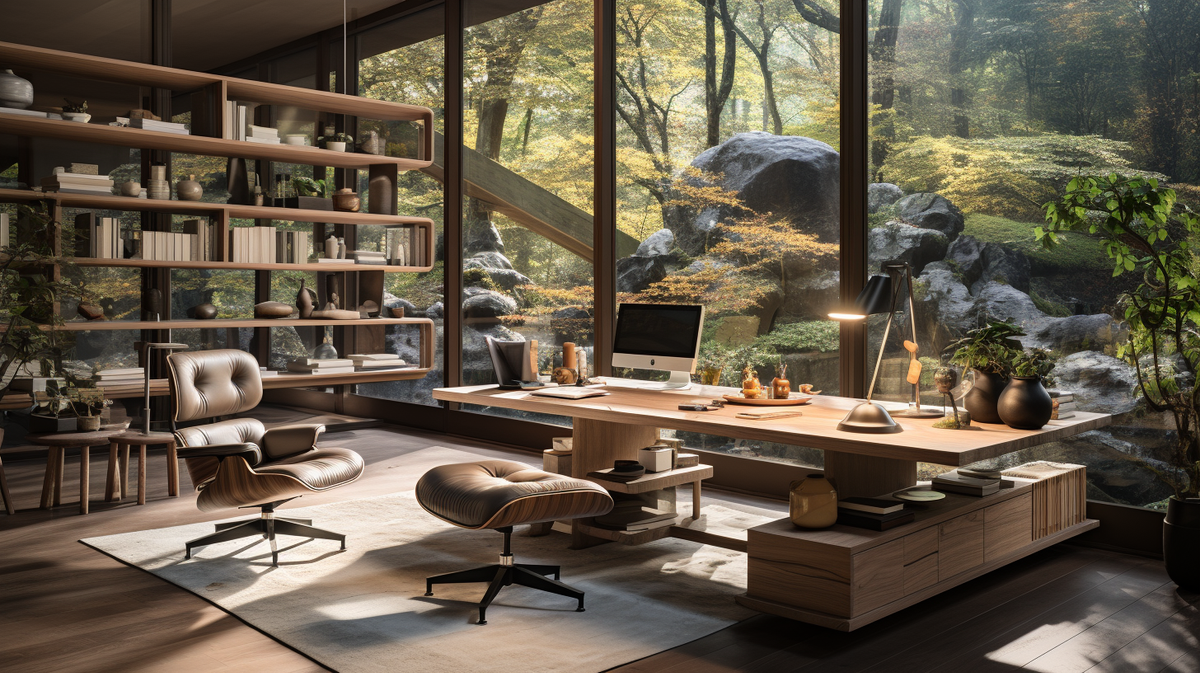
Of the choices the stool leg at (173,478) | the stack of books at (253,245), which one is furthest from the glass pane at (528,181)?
the stool leg at (173,478)

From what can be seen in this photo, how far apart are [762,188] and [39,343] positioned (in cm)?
398

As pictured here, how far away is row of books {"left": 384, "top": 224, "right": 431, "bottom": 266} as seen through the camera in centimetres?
671

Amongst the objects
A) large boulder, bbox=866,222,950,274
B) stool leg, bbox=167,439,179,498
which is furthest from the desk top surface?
stool leg, bbox=167,439,179,498

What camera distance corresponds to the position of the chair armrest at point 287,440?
3881mm

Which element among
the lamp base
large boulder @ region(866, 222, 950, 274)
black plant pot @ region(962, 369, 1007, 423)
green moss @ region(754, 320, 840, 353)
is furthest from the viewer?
green moss @ region(754, 320, 840, 353)

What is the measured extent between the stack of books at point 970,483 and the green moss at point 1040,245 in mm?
1086

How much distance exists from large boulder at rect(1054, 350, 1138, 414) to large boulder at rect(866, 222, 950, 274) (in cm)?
77

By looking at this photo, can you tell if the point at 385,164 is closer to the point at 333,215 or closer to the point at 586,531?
the point at 333,215

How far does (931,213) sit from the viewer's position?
440cm

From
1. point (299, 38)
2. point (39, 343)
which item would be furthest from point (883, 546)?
point (299, 38)

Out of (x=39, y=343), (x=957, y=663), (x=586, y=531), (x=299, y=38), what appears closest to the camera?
(x=957, y=663)

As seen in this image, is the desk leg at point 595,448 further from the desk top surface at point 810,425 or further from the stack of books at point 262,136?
the stack of books at point 262,136

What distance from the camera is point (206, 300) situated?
6652mm

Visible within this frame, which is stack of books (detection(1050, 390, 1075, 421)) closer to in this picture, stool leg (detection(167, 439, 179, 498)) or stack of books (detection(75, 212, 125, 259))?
stool leg (detection(167, 439, 179, 498))
